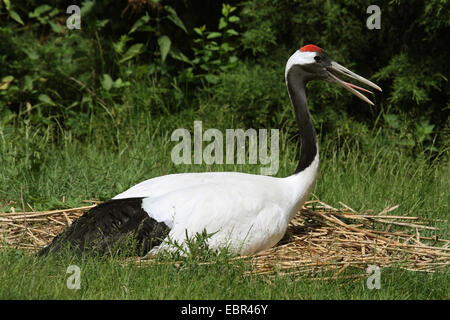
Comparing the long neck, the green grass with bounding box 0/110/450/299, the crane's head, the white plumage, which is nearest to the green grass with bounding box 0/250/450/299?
the green grass with bounding box 0/110/450/299

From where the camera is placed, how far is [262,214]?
4.55 metres

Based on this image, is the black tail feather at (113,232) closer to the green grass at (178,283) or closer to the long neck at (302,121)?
the green grass at (178,283)

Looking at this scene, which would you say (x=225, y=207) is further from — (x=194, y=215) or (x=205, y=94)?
(x=205, y=94)

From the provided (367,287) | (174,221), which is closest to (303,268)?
(367,287)

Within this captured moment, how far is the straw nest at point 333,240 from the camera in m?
4.34

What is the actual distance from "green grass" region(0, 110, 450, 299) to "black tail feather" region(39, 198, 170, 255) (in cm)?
13

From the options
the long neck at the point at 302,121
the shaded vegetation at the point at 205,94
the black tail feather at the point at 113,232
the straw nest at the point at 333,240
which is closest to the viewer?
the black tail feather at the point at 113,232

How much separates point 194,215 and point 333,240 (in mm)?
1135

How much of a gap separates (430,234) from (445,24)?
277 cm

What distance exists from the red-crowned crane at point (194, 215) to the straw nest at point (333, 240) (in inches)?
8.6

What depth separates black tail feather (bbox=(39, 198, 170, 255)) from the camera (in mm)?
4238

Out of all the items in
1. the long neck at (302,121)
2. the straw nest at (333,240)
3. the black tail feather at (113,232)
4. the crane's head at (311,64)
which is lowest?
the straw nest at (333,240)

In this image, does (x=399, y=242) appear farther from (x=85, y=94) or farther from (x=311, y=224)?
(x=85, y=94)

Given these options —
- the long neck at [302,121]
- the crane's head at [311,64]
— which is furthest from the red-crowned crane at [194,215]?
the crane's head at [311,64]
